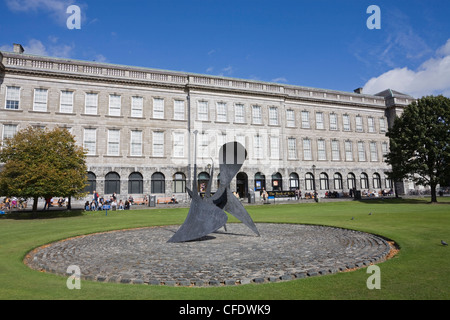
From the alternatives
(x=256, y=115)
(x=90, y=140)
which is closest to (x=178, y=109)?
(x=256, y=115)

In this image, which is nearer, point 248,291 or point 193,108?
point 248,291

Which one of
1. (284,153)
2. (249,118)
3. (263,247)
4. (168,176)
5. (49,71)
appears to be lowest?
(263,247)

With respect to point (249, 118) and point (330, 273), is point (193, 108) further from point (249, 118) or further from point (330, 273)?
point (330, 273)

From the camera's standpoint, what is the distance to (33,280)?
6.15 meters

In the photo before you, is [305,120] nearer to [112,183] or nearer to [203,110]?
[203,110]

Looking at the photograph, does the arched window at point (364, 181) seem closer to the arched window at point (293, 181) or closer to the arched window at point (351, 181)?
the arched window at point (351, 181)

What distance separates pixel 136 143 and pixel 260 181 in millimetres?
18313

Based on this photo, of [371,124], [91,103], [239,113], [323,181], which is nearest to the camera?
[91,103]

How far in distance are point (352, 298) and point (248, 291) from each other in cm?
175

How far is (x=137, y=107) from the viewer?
125 feet

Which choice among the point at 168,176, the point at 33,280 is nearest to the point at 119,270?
the point at 33,280

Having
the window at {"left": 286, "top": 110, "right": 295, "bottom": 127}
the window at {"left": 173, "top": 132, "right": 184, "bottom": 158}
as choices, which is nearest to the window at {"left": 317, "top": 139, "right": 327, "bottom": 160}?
the window at {"left": 286, "top": 110, "right": 295, "bottom": 127}

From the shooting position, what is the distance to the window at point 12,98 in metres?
33.0

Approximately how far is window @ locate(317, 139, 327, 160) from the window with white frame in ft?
119
